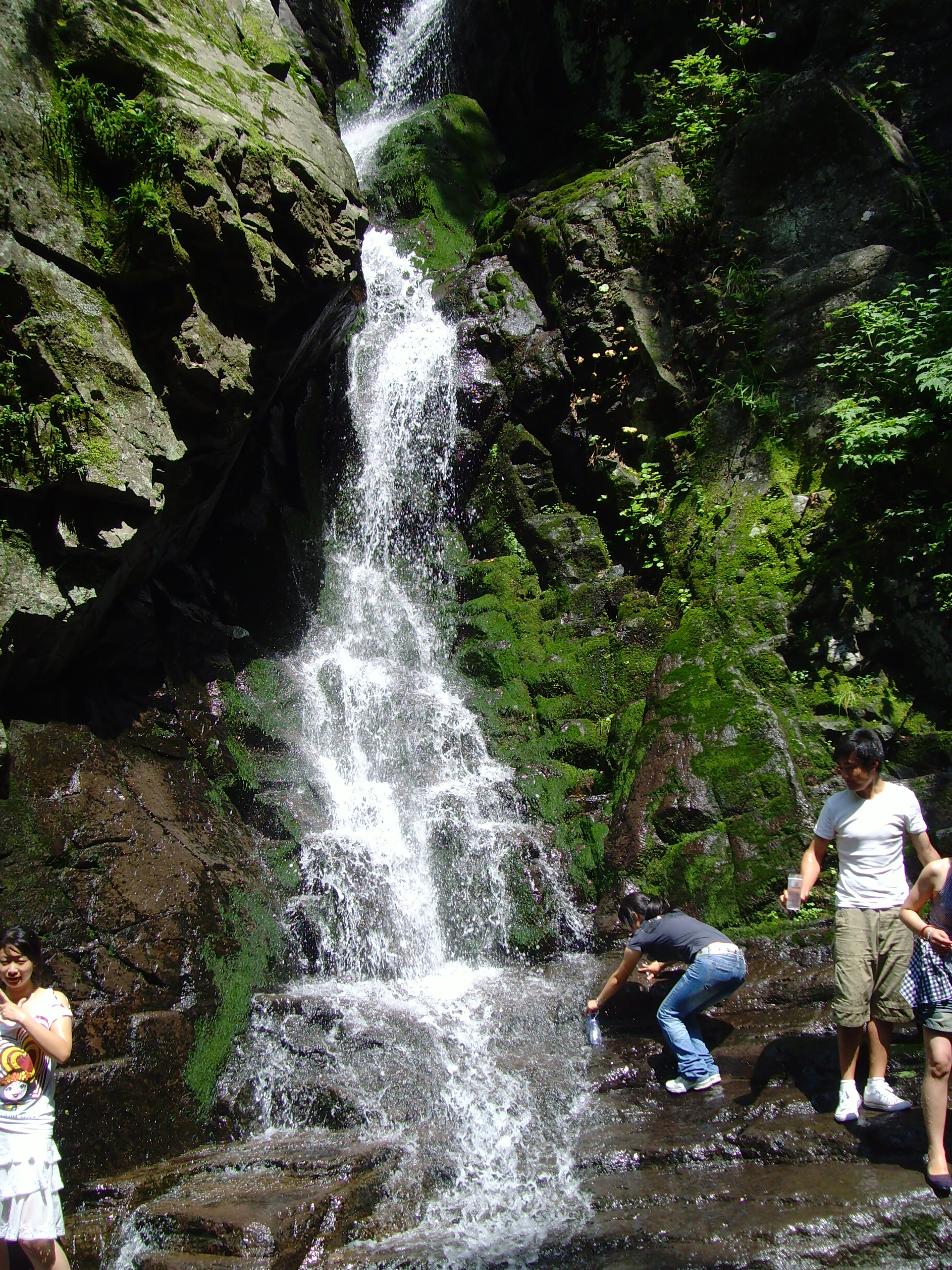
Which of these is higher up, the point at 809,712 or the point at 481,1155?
the point at 809,712

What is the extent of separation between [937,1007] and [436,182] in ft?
53.9

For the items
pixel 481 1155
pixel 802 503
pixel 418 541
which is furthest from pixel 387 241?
pixel 481 1155

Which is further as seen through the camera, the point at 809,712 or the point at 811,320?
the point at 811,320

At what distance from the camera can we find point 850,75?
32.9 feet

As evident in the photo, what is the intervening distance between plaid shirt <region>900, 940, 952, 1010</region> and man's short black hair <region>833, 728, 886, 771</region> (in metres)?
0.83

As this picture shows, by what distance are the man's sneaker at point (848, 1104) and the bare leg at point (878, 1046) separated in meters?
0.13

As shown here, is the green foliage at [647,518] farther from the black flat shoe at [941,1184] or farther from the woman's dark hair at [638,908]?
the black flat shoe at [941,1184]

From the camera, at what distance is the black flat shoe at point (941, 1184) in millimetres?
3490

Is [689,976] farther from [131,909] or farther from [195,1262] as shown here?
[131,909]

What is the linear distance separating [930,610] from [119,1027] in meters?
6.93

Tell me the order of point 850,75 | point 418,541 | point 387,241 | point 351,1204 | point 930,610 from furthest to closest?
point 387,241
point 418,541
point 850,75
point 930,610
point 351,1204

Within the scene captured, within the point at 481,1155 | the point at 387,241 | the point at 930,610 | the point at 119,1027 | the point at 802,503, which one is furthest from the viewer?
the point at 387,241

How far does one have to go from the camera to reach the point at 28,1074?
3.33 m

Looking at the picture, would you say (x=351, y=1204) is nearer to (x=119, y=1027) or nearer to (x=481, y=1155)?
(x=481, y=1155)
